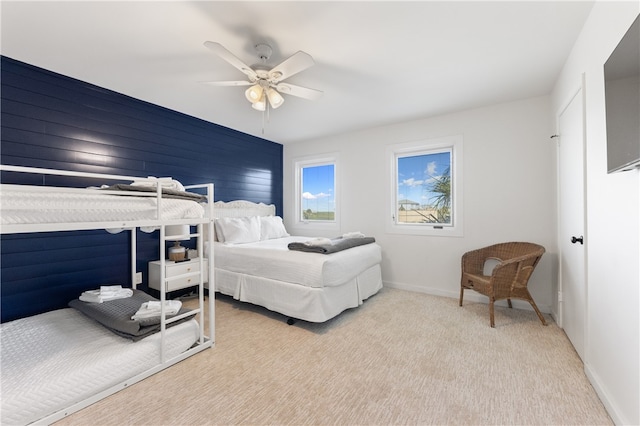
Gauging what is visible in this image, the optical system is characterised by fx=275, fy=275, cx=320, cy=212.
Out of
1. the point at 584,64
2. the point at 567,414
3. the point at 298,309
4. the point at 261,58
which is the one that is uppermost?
the point at 261,58

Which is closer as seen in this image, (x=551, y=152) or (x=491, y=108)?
(x=551, y=152)

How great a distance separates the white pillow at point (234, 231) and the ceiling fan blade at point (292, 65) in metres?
2.13

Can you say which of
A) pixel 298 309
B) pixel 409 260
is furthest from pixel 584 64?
pixel 298 309

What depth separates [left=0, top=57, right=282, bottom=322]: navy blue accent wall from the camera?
2.38m

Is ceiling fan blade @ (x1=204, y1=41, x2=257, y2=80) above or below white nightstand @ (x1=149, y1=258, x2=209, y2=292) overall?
above

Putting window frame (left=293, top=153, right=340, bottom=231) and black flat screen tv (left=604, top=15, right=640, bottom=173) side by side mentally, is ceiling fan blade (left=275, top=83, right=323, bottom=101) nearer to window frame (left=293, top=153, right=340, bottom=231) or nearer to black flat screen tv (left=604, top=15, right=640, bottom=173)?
black flat screen tv (left=604, top=15, right=640, bottom=173)

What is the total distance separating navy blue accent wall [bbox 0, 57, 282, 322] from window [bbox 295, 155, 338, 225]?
72.3 inches

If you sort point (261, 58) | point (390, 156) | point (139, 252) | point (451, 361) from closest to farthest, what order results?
point (451, 361), point (261, 58), point (139, 252), point (390, 156)

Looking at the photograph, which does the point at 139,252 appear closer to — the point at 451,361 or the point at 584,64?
the point at 451,361

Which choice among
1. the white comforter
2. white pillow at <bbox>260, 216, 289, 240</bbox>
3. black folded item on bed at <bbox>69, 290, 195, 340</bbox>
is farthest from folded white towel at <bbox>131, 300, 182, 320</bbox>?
white pillow at <bbox>260, 216, 289, 240</bbox>

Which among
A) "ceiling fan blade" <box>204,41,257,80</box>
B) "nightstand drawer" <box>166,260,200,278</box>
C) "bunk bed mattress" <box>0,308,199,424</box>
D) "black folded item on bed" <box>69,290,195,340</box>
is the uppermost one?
"ceiling fan blade" <box>204,41,257,80</box>

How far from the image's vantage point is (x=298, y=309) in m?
2.67

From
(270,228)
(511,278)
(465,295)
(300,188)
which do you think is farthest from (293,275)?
(300,188)

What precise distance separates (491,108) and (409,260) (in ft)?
7.18
